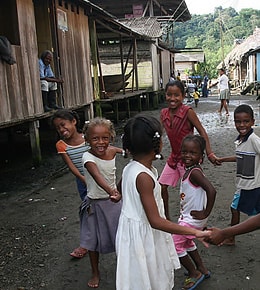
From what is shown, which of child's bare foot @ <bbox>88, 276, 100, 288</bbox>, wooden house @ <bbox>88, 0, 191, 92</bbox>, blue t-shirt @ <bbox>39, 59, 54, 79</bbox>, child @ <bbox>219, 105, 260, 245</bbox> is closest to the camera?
child's bare foot @ <bbox>88, 276, 100, 288</bbox>

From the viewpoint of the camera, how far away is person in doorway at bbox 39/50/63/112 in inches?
296

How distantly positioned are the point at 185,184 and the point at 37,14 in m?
7.74

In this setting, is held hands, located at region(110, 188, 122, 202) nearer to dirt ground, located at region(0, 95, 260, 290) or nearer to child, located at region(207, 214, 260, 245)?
child, located at region(207, 214, 260, 245)

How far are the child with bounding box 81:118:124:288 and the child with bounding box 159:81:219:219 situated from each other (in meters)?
0.97

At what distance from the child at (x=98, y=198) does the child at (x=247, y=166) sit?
1.19 m

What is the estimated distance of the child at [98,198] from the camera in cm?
287

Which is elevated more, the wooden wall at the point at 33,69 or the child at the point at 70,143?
the wooden wall at the point at 33,69

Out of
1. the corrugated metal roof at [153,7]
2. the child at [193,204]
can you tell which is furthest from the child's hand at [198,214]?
the corrugated metal roof at [153,7]

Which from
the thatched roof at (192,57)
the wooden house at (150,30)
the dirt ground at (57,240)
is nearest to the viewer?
the dirt ground at (57,240)

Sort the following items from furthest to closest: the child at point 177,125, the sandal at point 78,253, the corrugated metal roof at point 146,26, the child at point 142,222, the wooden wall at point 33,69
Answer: the corrugated metal roof at point 146,26 < the wooden wall at point 33,69 < the child at point 177,125 < the sandal at point 78,253 < the child at point 142,222

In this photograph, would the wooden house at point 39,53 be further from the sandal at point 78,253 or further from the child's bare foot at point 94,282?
the child's bare foot at point 94,282

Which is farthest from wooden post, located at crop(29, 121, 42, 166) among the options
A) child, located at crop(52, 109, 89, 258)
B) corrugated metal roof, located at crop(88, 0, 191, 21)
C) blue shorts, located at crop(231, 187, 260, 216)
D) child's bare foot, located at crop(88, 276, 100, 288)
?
corrugated metal roof, located at crop(88, 0, 191, 21)

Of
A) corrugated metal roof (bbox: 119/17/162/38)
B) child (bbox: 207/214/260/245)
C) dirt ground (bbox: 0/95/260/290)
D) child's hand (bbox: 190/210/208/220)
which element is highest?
corrugated metal roof (bbox: 119/17/162/38)

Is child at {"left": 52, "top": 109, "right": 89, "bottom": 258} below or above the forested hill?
below
